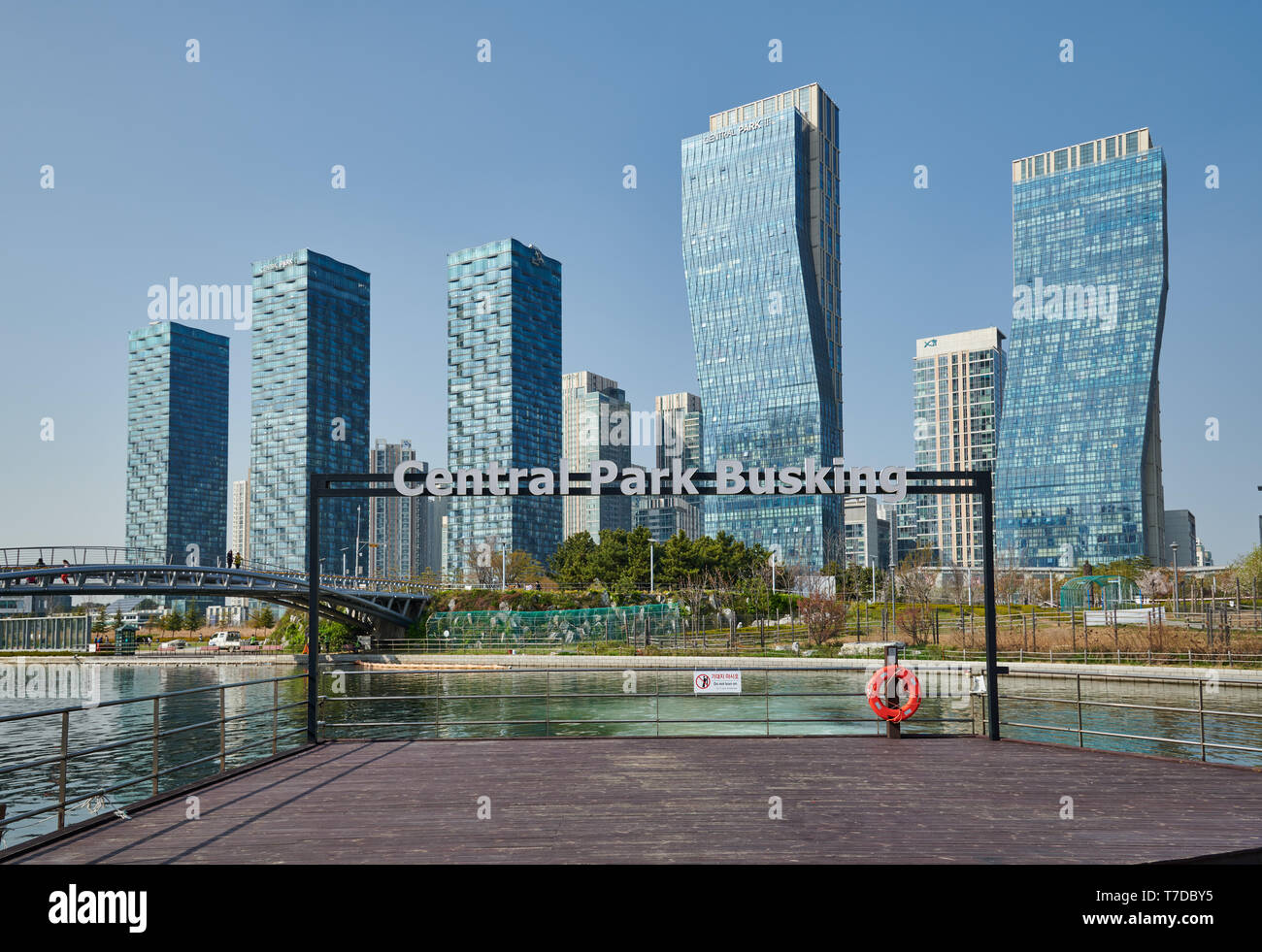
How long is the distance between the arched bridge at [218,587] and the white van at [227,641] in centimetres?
1807

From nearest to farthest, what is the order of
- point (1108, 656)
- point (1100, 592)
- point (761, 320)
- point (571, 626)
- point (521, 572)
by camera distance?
point (1108, 656) < point (571, 626) < point (1100, 592) < point (521, 572) < point (761, 320)

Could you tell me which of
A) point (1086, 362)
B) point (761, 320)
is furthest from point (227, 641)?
point (1086, 362)

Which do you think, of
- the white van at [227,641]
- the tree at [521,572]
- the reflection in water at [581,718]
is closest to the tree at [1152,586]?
the reflection in water at [581,718]

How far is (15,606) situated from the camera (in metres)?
194

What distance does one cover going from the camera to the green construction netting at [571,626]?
73750mm

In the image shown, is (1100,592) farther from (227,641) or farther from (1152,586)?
(227,641)

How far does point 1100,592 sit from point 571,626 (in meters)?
57.3

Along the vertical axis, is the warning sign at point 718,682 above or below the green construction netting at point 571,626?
above

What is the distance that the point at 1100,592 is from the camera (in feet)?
313

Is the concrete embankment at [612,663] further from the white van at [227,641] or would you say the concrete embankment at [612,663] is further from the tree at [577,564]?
the tree at [577,564]

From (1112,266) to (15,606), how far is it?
231449 mm

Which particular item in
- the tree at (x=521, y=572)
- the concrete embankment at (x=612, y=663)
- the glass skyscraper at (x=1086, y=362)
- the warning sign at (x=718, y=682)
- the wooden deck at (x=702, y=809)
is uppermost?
the glass skyscraper at (x=1086, y=362)
